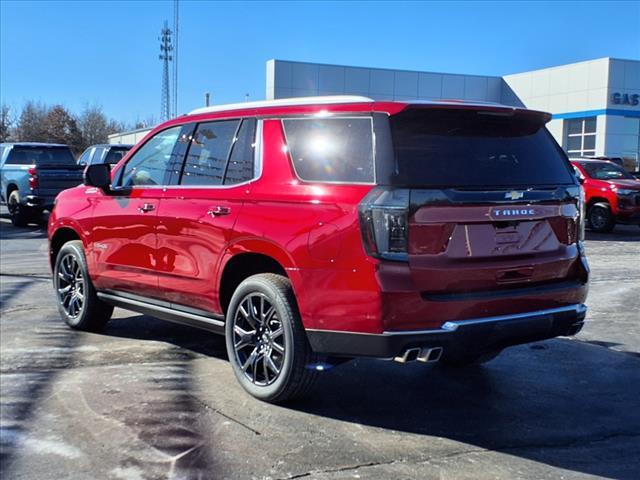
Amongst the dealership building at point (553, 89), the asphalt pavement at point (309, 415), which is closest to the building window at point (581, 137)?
the dealership building at point (553, 89)

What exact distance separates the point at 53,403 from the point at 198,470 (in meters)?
1.45

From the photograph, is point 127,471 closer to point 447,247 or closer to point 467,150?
point 447,247

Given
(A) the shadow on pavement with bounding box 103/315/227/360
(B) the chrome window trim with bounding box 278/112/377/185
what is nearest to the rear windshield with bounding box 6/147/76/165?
(A) the shadow on pavement with bounding box 103/315/227/360

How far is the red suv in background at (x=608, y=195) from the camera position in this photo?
16.1 metres

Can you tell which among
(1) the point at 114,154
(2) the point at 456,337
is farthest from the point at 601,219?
(2) the point at 456,337

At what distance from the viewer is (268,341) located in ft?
14.4

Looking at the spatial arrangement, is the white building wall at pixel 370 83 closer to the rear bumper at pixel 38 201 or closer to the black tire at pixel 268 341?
the rear bumper at pixel 38 201

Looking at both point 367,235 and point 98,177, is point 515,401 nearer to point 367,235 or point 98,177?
point 367,235

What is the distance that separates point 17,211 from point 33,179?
4.11 ft

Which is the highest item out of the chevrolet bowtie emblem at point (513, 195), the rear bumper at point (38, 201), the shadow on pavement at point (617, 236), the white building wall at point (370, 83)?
the white building wall at point (370, 83)

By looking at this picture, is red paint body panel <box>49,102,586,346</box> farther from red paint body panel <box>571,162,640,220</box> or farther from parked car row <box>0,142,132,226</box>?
red paint body panel <box>571,162,640,220</box>

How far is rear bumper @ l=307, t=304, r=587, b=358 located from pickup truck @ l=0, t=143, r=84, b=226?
1384 cm

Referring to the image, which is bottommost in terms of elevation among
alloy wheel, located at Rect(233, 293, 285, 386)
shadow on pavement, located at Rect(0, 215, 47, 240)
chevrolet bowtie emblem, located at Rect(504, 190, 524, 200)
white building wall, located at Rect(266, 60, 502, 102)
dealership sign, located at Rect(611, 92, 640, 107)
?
shadow on pavement, located at Rect(0, 215, 47, 240)

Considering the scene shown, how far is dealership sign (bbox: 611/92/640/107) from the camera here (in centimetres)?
3197
